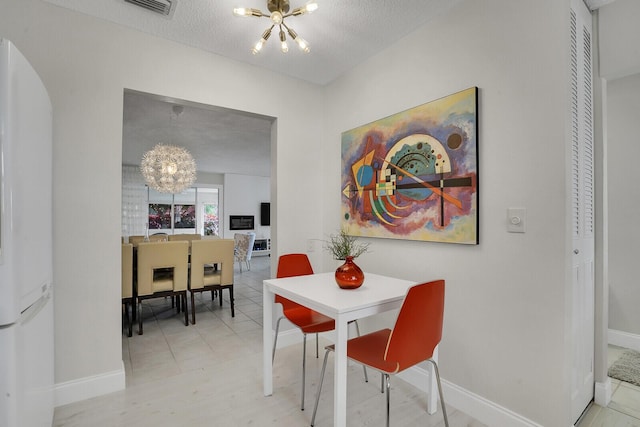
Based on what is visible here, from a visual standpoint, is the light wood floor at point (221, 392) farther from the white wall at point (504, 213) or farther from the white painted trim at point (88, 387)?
the white wall at point (504, 213)

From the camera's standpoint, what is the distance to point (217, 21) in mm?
2090

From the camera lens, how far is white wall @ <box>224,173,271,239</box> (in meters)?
8.67

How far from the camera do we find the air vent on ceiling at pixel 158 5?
189 centimetres

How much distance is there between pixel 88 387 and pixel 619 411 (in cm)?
330

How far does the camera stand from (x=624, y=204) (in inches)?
106

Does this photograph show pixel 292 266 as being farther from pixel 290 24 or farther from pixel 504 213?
pixel 290 24

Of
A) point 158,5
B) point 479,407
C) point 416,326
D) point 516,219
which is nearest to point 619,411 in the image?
point 479,407

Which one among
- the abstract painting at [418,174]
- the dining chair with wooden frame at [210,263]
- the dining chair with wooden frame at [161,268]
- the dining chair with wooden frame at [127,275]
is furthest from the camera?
the dining chair with wooden frame at [210,263]

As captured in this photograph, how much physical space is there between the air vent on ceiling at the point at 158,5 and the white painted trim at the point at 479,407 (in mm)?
2967

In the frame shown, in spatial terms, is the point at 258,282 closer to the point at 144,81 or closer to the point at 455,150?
the point at 144,81

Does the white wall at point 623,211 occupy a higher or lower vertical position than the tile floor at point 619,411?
higher

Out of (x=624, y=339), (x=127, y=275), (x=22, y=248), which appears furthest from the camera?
(x=127, y=275)

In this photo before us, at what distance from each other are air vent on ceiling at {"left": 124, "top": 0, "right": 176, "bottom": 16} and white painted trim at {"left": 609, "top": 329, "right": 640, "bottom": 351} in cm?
438

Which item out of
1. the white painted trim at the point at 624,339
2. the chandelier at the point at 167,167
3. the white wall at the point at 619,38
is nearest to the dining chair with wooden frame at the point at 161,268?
the chandelier at the point at 167,167
